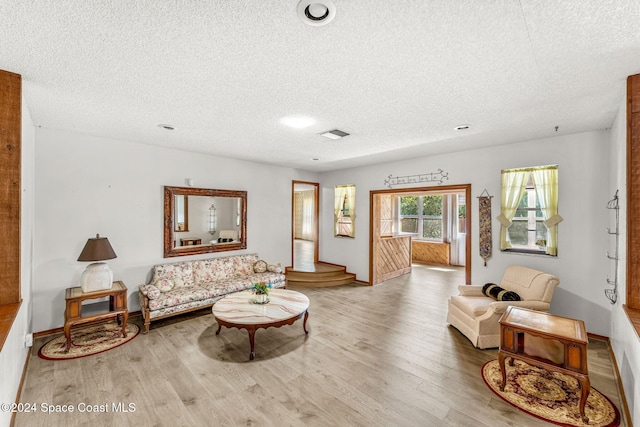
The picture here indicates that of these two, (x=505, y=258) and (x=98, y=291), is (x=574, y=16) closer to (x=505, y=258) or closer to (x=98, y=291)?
(x=505, y=258)

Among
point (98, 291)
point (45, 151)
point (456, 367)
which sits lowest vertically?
point (456, 367)

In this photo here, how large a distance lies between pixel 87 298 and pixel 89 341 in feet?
1.82

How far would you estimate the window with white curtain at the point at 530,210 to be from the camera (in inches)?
149

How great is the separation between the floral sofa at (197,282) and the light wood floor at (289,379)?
300mm

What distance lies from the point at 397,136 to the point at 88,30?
129 inches

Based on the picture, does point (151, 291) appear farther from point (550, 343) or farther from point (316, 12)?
point (550, 343)

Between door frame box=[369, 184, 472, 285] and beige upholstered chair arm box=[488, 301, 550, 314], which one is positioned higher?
door frame box=[369, 184, 472, 285]

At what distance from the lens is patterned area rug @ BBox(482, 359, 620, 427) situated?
2.14 m

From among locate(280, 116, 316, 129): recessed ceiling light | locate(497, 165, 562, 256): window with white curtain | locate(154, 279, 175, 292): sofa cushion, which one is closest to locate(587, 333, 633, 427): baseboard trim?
locate(497, 165, 562, 256): window with white curtain

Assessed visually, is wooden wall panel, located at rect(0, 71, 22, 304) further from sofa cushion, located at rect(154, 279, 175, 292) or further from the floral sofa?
sofa cushion, located at rect(154, 279, 175, 292)

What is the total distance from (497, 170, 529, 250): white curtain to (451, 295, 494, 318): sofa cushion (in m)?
1.08

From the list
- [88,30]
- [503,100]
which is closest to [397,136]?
[503,100]

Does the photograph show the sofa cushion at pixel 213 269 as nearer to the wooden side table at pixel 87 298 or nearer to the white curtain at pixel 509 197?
the wooden side table at pixel 87 298

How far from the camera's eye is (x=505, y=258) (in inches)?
165
